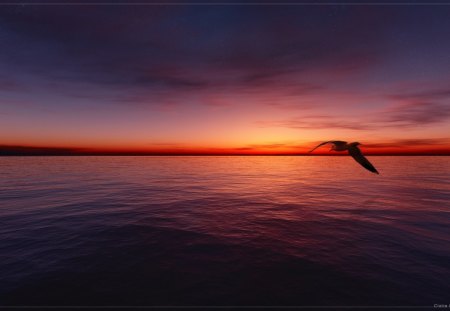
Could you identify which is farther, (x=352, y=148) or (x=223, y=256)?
(x=352, y=148)

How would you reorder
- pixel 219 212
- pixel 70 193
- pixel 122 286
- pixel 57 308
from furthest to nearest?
pixel 70 193
pixel 219 212
pixel 122 286
pixel 57 308

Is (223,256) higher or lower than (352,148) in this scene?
lower

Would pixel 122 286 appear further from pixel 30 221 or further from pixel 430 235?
pixel 430 235

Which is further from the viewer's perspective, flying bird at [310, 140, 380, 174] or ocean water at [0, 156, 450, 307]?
flying bird at [310, 140, 380, 174]

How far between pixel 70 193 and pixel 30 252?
589 inches

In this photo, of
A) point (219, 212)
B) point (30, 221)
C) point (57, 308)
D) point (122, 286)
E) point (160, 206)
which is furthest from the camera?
point (160, 206)

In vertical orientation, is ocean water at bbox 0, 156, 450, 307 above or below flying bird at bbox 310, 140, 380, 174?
below

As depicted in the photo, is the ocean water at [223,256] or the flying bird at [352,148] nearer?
the ocean water at [223,256]

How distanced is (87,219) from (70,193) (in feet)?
35.7

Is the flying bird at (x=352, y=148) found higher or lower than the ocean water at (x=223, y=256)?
higher

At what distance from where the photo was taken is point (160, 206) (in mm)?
17594

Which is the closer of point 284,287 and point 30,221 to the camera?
point 284,287

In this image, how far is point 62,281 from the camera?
293 inches

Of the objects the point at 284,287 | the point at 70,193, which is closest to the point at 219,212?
the point at 284,287
